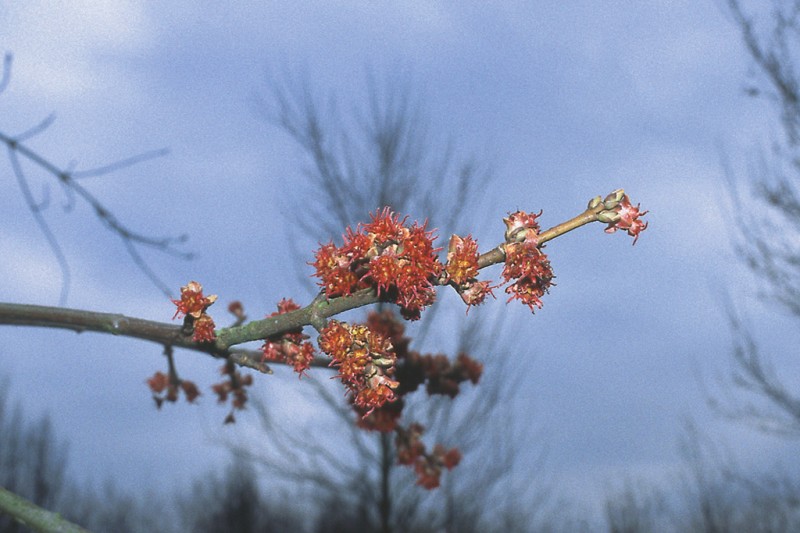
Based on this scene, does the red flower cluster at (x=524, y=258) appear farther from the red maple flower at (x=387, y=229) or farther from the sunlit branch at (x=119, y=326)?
the sunlit branch at (x=119, y=326)

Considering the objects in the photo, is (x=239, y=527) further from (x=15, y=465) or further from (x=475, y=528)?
(x=475, y=528)

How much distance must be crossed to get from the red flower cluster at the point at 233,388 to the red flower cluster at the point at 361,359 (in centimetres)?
89

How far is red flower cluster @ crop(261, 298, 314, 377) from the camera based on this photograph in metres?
1.67

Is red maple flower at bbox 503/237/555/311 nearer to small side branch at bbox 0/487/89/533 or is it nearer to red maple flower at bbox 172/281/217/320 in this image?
red maple flower at bbox 172/281/217/320

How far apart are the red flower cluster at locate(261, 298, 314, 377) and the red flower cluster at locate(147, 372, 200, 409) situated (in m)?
0.83

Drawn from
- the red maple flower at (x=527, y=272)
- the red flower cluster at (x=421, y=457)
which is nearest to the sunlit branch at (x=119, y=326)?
the red maple flower at (x=527, y=272)

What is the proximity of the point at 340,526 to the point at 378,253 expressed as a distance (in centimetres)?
1959

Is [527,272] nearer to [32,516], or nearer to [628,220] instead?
[628,220]

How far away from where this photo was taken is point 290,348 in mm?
1697

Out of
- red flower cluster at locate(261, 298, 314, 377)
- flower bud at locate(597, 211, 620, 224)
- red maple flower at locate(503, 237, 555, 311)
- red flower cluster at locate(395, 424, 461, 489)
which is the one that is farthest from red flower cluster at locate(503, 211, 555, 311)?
red flower cluster at locate(395, 424, 461, 489)

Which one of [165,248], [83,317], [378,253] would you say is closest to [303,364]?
[378,253]

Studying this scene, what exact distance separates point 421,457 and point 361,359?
3.84 ft

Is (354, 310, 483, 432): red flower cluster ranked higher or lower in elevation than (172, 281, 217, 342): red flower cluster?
higher

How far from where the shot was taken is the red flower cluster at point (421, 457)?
8.33 feet
